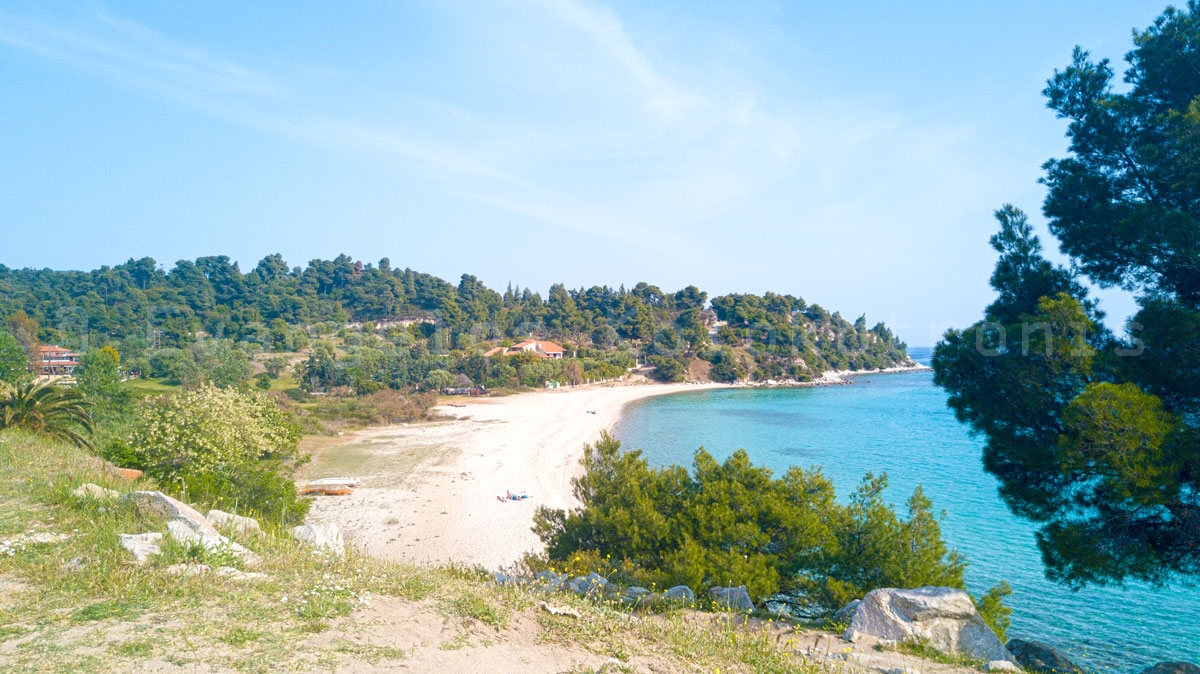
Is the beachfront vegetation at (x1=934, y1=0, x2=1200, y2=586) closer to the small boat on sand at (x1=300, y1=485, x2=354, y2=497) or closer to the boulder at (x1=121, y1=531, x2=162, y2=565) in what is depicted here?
the boulder at (x1=121, y1=531, x2=162, y2=565)

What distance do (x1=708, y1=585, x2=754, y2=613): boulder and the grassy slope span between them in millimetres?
1578

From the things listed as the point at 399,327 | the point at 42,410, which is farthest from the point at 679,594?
the point at 399,327

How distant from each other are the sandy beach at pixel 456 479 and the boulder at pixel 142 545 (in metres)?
2.57

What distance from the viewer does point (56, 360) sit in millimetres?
63594

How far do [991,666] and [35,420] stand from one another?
2027cm

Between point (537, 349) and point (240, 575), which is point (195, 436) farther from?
point (537, 349)

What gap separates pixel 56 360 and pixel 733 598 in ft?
268

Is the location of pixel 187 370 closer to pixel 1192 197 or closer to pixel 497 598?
pixel 497 598

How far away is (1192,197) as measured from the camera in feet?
26.3

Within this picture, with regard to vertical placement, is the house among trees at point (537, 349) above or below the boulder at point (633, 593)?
above

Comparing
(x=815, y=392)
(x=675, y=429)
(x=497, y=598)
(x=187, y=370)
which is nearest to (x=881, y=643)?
(x=497, y=598)

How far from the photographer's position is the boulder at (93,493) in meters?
7.29

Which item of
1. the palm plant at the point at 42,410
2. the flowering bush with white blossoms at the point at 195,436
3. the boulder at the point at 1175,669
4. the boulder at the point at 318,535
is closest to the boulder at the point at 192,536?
the boulder at the point at 318,535

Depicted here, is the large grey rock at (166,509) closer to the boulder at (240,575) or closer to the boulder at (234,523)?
the boulder at (234,523)
